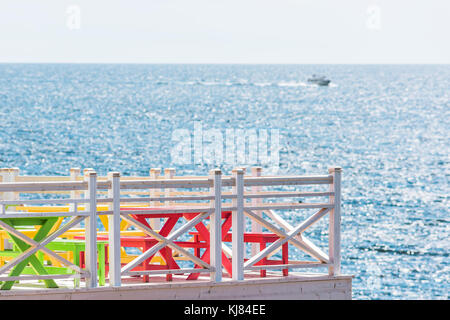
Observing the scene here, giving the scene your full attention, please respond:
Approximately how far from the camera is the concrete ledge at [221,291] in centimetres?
962

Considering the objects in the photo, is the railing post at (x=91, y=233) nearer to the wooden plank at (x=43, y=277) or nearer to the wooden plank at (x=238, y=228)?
the wooden plank at (x=43, y=277)

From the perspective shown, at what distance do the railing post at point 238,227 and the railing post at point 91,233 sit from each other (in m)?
1.53

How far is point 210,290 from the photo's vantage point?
10.1 m

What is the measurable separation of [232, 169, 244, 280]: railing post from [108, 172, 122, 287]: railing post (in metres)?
1.29

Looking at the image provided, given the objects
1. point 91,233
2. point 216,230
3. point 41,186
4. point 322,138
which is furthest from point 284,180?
point 322,138

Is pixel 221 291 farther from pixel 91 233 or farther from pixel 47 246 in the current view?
pixel 47 246

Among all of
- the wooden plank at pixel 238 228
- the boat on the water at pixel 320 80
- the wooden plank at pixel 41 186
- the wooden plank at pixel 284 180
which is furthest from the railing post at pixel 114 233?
the boat on the water at pixel 320 80

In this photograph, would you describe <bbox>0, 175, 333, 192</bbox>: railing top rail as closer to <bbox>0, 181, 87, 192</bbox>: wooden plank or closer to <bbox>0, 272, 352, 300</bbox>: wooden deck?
<bbox>0, 181, 87, 192</bbox>: wooden plank

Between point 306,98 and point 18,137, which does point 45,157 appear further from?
point 306,98

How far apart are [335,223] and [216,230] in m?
1.41

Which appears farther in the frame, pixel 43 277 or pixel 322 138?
pixel 322 138

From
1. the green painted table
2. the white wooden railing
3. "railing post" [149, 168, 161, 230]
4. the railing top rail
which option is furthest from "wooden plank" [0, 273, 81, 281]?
"railing post" [149, 168, 161, 230]
